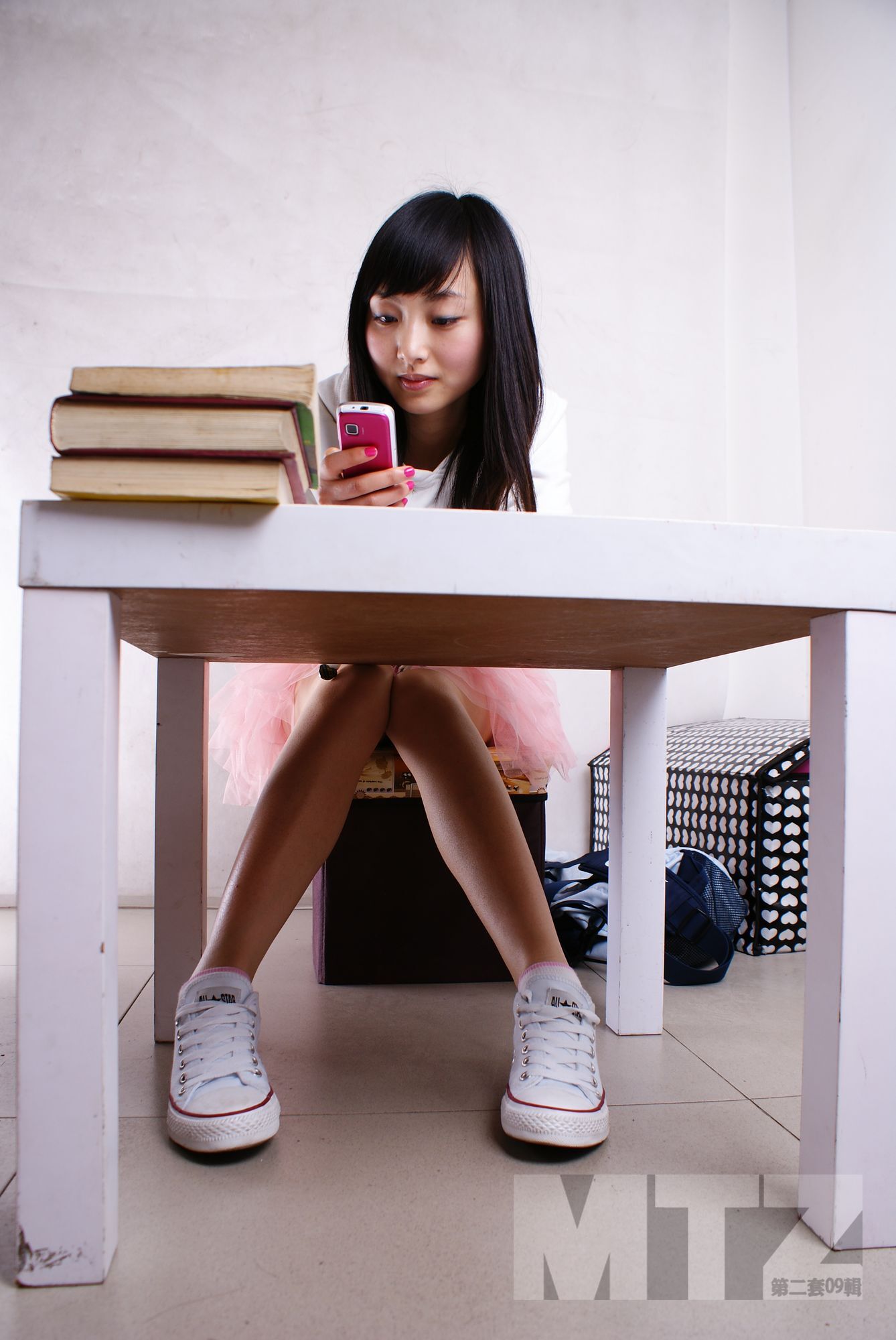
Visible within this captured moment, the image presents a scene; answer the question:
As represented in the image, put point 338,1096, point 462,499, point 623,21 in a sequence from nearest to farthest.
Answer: point 338,1096, point 462,499, point 623,21

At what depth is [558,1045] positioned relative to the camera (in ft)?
2.28

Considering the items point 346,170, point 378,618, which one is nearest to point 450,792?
point 378,618

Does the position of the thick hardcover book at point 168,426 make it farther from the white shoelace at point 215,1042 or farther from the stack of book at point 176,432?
the white shoelace at point 215,1042

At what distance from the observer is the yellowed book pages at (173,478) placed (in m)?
0.47

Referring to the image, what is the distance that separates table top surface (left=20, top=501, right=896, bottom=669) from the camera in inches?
19.3

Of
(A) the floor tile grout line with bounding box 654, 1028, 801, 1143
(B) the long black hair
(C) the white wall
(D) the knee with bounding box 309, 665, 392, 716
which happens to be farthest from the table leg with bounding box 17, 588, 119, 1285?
(C) the white wall

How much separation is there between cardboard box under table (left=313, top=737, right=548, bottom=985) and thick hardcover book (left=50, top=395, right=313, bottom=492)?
68 cm

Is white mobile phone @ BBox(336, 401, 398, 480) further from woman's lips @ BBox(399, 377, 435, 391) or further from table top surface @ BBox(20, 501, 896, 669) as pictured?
woman's lips @ BBox(399, 377, 435, 391)

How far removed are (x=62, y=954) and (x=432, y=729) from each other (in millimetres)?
402

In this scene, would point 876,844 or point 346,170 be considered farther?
point 346,170

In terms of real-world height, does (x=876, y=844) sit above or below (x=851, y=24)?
below

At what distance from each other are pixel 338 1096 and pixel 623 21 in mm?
2053

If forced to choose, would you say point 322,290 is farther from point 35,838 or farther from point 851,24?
point 35,838

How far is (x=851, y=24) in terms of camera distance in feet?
5.52
